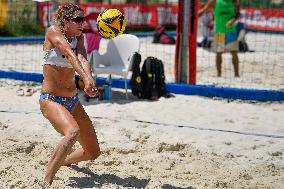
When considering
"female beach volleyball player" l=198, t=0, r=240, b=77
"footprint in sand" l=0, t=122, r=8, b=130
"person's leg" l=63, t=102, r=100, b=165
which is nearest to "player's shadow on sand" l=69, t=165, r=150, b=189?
"person's leg" l=63, t=102, r=100, b=165

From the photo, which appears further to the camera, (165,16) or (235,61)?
(165,16)

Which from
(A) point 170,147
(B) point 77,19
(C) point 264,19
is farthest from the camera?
(C) point 264,19

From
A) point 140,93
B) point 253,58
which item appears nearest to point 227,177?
point 140,93

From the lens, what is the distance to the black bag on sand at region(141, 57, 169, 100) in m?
7.89

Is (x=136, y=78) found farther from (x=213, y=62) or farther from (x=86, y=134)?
(x=213, y=62)

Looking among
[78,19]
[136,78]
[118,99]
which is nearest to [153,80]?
[136,78]

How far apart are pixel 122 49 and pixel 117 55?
124 millimetres

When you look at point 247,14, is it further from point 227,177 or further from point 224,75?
point 227,177

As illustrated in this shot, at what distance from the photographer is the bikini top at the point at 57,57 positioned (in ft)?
13.9

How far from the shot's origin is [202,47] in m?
14.6

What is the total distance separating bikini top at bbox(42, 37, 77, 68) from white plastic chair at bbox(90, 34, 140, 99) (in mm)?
3747

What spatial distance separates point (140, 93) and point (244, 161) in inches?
114

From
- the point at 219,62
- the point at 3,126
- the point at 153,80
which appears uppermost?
the point at 219,62

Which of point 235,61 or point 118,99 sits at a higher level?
point 235,61
